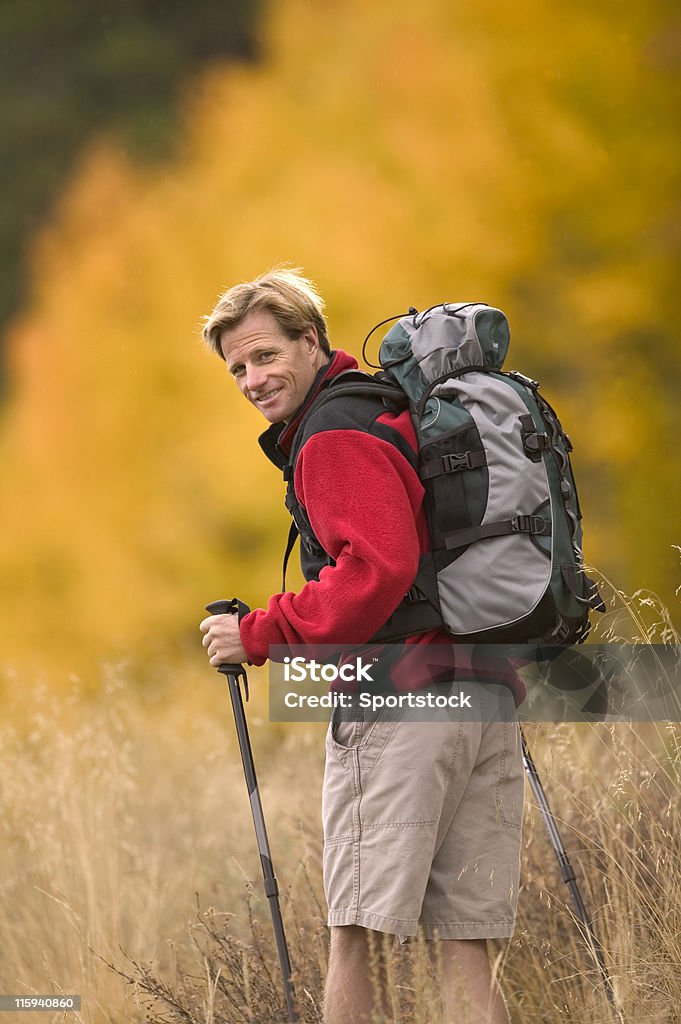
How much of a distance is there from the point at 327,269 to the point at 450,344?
4.18 m

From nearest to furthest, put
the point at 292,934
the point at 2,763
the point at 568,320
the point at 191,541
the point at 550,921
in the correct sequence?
1. the point at 550,921
2. the point at 292,934
3. the point at 2,763
4. the point at 568,320
5. the point at 191,541

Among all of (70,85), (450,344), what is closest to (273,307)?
(450,344)

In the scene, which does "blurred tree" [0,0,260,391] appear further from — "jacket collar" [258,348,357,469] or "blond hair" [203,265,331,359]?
"jacket collar" [258,348,357,469]

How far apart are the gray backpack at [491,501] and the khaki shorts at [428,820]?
0.18 metres

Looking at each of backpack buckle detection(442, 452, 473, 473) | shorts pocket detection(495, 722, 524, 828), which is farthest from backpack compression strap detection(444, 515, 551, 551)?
shorts pocket detection(495, 722, 524, 828)

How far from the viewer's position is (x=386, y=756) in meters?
2.07

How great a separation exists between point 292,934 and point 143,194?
203 inches

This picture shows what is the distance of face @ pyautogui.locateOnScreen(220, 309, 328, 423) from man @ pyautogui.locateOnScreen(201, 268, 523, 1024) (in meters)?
0.02

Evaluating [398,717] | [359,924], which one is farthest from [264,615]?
[359,924]

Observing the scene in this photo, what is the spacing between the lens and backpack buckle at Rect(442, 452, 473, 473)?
2.04m

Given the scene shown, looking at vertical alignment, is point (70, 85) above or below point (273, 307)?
above

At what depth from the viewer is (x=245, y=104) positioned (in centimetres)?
688

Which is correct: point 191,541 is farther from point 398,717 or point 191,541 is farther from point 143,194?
point 398,717

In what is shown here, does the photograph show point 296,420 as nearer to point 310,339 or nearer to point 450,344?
point 310,339
